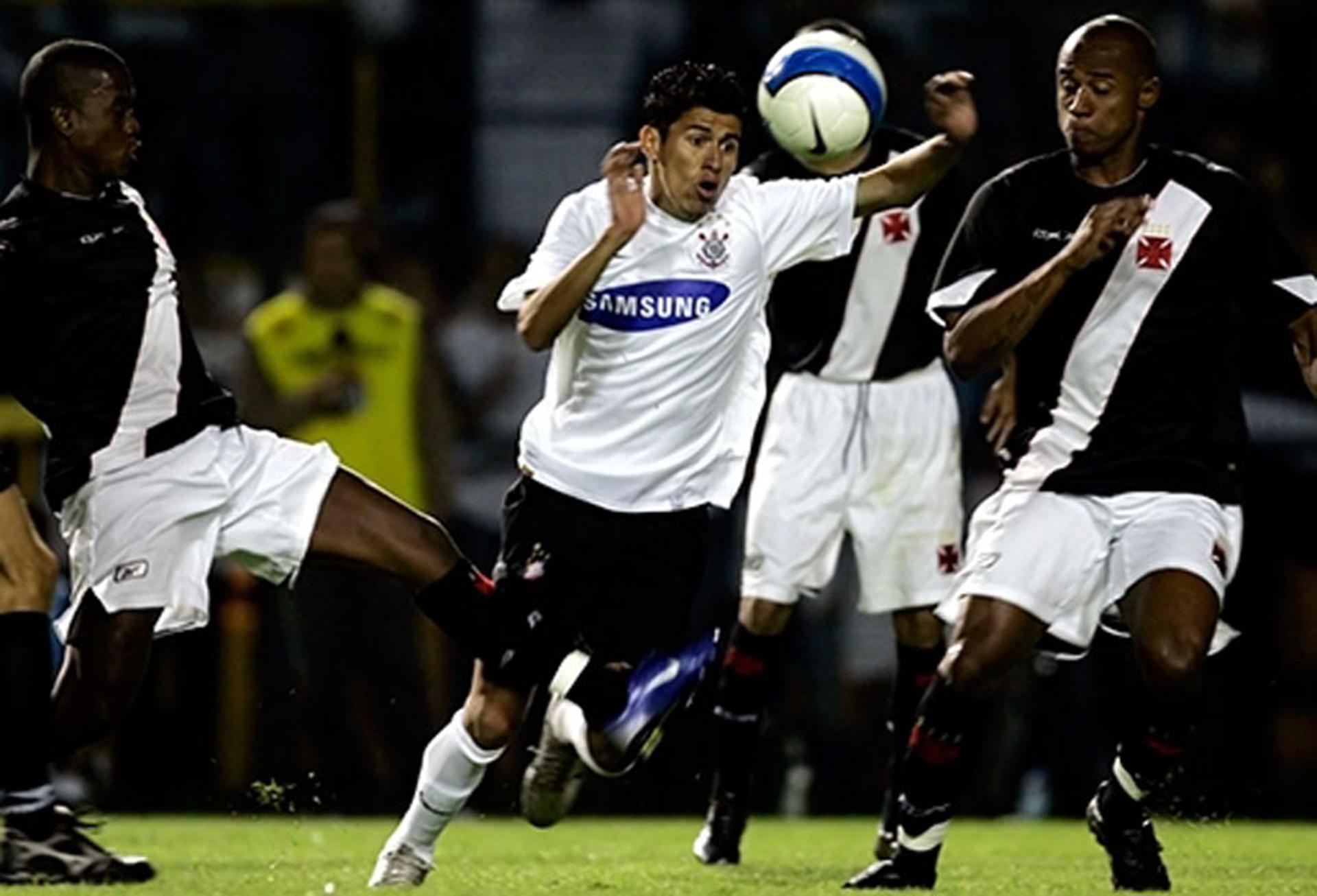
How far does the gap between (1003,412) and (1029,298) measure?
2.31 ft

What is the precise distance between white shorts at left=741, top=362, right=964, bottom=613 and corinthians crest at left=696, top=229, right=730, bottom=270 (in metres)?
1.52

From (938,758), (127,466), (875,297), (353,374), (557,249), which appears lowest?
(938,758)

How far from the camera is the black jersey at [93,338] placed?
26.0 feet

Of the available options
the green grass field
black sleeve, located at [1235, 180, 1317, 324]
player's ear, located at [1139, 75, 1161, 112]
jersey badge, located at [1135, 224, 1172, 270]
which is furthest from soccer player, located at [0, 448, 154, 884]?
black sleeve, located at [1235, 180, 1317, 324]

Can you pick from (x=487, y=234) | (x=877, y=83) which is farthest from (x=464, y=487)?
(x=877, y=83)

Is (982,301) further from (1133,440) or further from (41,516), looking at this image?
(41,516)

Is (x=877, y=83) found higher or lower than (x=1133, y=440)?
higher

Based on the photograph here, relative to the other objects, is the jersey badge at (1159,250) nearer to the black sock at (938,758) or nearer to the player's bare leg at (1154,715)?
the player's bare leg at (1154,715)

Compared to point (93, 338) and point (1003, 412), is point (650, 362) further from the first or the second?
point (93, 338)

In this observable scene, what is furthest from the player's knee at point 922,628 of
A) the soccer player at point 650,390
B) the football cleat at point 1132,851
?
the football cleat at point 1132,851

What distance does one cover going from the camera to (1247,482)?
13352mm

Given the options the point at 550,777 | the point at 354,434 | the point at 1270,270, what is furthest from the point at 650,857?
the point at 354,434

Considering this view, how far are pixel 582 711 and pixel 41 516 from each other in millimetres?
5576

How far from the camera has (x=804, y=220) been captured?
844 centimetres
